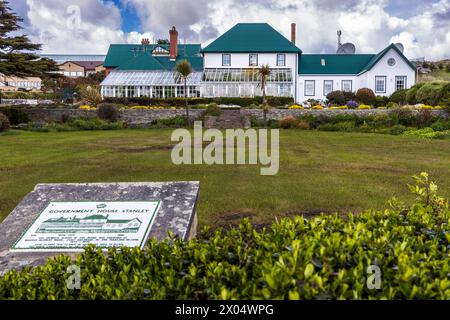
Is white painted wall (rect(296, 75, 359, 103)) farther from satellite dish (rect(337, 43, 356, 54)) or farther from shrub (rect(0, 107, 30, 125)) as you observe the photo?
shrub (rect(0, 107, 30, 125))

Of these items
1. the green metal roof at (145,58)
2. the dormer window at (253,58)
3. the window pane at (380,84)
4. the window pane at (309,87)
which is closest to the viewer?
the window pane at (380,84)

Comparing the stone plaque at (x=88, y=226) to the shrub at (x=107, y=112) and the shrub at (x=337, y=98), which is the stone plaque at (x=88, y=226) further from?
the shrub at (x=337, y=98)

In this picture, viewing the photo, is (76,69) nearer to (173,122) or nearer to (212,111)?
(212,111)

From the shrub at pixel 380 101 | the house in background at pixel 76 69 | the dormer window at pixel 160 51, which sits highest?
the house in background at pixel 76 69

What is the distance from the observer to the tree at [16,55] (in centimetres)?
3130

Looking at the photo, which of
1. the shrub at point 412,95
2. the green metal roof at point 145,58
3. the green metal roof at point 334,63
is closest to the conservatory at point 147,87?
the green metal roof at point 145,58

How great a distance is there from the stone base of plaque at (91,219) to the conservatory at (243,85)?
3915 cm

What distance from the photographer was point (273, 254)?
9.56ft

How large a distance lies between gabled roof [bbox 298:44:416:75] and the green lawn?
96.5 ft

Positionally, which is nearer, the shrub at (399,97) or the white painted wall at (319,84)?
the shrub at (399,97)

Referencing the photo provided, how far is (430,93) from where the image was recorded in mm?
33438

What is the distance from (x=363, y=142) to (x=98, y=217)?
1628 centimetres

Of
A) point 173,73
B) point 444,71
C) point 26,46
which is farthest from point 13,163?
point 444,71
